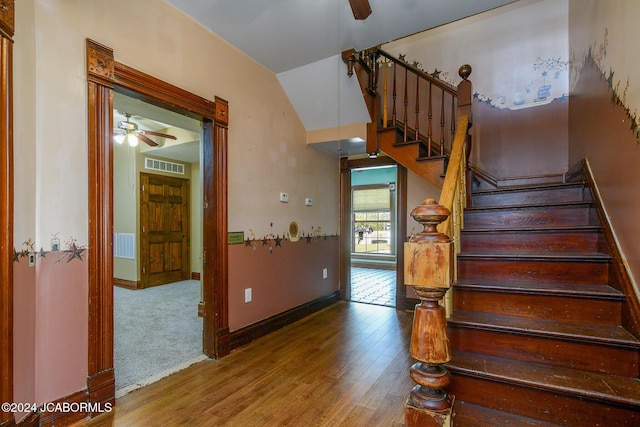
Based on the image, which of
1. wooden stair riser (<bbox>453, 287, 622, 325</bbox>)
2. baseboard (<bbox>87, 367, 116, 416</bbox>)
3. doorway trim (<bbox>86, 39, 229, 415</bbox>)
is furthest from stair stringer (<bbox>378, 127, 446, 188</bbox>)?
baseboard (<bbox>87, 367, 116, 416</bbox>)

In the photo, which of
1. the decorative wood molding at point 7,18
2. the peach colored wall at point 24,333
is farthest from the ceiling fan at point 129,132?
the peach colored wall at point 24,333

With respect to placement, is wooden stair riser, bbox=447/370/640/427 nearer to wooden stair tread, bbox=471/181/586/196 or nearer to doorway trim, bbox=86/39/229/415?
wooden stair tread, bbox=471/181/586/196

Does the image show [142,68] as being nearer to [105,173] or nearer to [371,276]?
[105,173]

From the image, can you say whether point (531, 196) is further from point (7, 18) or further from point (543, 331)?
point (7, 18)

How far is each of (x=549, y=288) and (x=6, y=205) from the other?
2.73 metres

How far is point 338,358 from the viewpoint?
2.47m

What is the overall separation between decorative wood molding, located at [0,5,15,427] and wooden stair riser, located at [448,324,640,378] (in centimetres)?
213

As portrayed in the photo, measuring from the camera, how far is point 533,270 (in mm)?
1830

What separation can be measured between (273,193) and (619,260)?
8.70 feet

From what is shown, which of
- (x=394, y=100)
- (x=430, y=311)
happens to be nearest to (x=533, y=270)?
(x=430, y=311)

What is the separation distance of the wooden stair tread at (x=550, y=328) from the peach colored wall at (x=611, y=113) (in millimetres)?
315

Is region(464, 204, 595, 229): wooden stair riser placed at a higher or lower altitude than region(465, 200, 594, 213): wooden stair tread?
lower

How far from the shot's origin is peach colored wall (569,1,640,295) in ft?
4.81

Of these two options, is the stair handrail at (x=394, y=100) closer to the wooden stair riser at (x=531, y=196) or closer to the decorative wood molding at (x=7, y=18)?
the wooden stair riser at (x=531, y=196)
